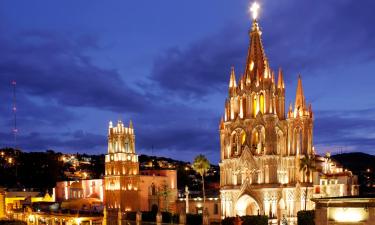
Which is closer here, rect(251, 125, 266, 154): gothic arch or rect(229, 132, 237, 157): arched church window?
rect(251, 125, 266, 154): gothic arch

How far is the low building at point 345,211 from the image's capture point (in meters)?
28.2

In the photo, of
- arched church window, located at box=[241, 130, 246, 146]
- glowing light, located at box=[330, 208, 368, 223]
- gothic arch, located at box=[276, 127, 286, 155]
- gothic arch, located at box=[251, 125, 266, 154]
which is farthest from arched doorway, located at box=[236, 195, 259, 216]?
glowing light, located at box=[330, 208, 368, 223]

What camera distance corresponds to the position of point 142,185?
8712cm

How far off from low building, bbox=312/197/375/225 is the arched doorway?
37.7 metres

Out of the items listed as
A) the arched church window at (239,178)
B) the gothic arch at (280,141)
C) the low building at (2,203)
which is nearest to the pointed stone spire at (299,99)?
the gothic arch at (280,141)

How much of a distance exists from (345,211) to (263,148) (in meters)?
38.6

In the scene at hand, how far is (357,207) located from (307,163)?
127 feet

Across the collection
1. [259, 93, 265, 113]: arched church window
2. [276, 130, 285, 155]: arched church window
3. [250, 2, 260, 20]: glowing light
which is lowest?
[276, 130, 285, 155]: arched church window

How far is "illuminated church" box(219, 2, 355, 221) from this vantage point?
218 feet

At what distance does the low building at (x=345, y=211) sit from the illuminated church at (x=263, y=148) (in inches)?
1383

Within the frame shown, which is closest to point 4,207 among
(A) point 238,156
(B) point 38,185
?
(B) point 38,185

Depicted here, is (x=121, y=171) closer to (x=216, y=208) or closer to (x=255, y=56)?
(x=216, y=208)

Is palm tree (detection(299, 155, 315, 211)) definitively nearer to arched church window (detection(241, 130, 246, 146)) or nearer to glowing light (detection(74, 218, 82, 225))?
arched church window (detection(241, 130, 246, 146))

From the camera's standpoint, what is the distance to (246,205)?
68.9 m
